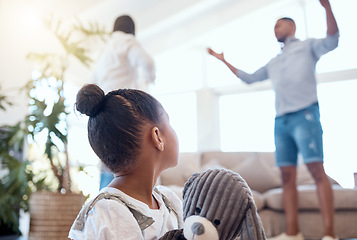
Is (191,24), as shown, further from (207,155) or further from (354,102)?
(354,102)

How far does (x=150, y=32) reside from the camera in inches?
128

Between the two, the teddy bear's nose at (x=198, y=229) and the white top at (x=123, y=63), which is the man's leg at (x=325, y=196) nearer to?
the teddy bear's nose at (x=198, y=229)

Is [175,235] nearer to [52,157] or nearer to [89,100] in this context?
[89,100]

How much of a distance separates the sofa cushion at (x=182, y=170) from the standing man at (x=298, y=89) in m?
0.99

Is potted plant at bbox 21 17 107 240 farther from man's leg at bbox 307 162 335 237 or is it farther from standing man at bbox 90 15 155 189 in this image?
man's leg at bbox 307 162 335 237

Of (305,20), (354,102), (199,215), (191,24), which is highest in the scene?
(191,24)

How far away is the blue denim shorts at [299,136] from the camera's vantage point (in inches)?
35.8

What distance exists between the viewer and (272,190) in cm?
181

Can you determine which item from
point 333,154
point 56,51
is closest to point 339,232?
point 333,154

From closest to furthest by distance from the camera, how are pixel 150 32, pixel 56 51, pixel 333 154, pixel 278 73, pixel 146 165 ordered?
pixel 146 165 → pixel 333 154 → pixel 278 73 → pixel 56 51 → pixel 150 32

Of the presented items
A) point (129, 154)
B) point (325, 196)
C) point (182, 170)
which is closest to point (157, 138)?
point (129, 154)

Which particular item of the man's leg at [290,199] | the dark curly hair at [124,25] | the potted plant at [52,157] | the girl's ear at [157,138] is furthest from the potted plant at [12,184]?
the girl's ear at [157,138]

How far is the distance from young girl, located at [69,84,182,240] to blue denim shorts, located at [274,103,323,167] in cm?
45

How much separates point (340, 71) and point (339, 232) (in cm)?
60
